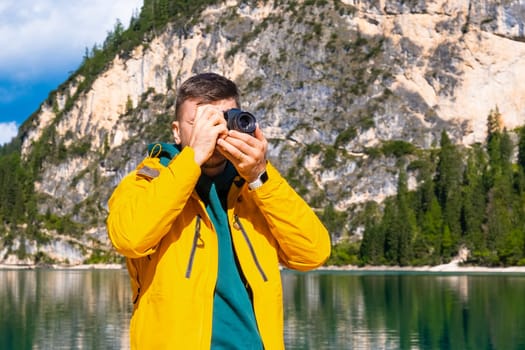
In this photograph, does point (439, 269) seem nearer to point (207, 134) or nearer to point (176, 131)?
point (176, 131)

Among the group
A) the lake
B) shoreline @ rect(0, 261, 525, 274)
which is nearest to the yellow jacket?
the lake

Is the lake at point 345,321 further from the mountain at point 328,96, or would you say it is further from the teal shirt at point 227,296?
the mountain at point 328,96

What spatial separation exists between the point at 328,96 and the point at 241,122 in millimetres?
173971

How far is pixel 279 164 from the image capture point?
170500mm

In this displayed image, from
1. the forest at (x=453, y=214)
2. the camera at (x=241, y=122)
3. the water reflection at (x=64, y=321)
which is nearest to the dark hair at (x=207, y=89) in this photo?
the camera at (x=241, y=122)

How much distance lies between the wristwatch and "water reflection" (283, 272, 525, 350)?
28252 millimetres

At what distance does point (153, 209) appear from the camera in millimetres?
3406

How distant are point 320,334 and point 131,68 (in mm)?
170594

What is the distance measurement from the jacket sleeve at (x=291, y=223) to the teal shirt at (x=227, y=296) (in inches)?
7.6

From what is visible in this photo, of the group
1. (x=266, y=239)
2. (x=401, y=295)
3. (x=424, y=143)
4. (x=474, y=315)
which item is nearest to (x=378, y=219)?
(x=424, y=143)

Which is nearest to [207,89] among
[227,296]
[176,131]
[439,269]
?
[176,131]

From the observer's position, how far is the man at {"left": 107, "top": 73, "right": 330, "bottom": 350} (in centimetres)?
344

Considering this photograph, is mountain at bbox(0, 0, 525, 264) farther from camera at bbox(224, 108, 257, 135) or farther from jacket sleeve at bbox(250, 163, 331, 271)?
camera at bbox(224, 108, 257, 135)

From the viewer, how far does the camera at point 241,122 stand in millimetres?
3463
